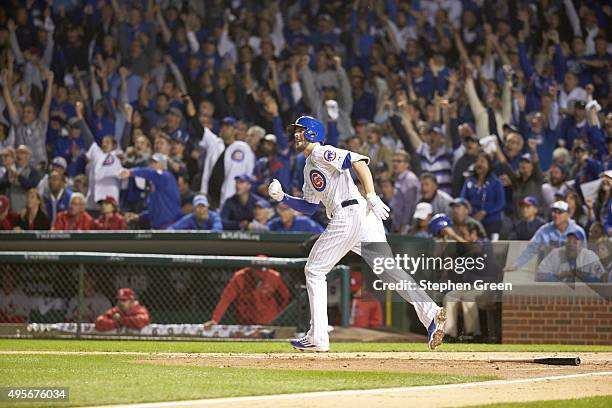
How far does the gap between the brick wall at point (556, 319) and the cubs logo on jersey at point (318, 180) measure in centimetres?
365

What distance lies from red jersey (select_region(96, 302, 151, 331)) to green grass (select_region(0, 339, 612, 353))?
0.30m

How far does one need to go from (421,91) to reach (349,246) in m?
8.15

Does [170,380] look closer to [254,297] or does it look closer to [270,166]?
[254,297]

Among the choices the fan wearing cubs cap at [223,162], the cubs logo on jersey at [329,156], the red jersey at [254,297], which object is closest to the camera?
the cubs logo on jersey at [329,156]

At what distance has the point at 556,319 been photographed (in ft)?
40.5

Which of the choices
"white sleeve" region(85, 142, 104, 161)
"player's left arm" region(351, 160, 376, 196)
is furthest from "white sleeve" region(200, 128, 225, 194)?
"player's left arm" region(351, 160, 376, 196)

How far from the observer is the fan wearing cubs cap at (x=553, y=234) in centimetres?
1227

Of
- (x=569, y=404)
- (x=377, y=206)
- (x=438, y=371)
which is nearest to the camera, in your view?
(x=569, y=404)

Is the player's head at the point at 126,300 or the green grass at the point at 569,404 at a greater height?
the player's head at the point at 126,300

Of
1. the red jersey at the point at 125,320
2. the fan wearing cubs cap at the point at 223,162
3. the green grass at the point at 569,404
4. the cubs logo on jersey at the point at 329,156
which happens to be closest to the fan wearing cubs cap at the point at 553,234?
the cubs logo on jersey at the point at 329,156

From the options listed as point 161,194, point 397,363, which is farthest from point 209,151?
point 397,363

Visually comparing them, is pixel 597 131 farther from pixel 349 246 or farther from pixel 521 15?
pixel 349 246

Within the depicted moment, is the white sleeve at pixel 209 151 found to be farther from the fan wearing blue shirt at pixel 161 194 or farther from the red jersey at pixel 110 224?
the red jersey at pixel 110 224

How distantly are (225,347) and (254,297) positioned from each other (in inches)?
55.5
